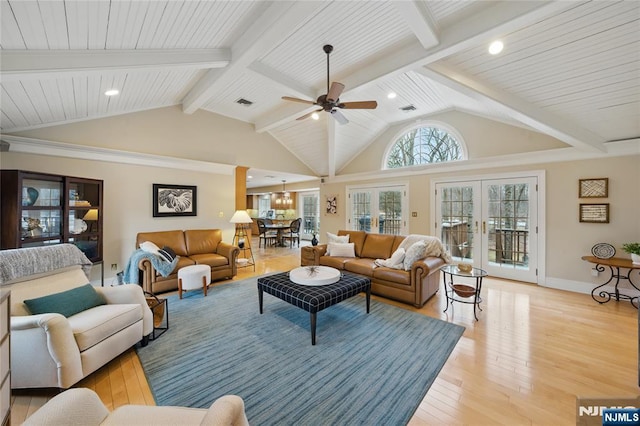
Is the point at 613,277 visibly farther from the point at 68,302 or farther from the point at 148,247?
the point at 148,247

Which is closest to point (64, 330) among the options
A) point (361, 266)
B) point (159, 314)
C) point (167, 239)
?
point (159, 314)

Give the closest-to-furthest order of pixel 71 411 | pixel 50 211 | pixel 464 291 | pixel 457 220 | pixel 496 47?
pixel 71 411, pixel 496 47, pixel 464 291, pixel 50 211, pixel 457 220

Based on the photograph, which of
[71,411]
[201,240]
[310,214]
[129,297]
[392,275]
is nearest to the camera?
[71,411]

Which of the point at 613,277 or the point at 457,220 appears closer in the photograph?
the point at 613,277

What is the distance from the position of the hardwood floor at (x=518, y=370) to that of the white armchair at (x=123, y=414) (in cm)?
83

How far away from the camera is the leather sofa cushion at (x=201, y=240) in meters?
4.71

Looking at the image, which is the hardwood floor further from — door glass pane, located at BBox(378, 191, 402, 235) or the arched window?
the arched window

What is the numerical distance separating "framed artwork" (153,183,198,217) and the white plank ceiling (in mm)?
1521

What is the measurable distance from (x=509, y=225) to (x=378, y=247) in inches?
101

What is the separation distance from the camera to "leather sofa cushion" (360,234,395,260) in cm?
433

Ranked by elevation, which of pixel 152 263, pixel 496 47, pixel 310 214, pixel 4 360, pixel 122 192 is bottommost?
pixel 152 263

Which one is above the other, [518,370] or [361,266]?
[361,266]

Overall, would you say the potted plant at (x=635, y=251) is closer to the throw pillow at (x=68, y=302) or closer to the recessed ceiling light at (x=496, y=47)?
the recessed ceiling light at (x=496, y=47)

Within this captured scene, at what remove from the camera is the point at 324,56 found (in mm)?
3361
